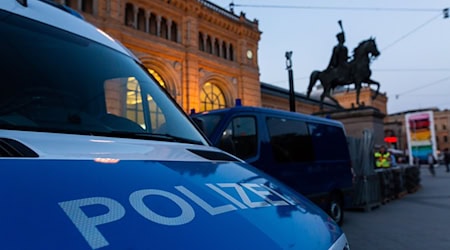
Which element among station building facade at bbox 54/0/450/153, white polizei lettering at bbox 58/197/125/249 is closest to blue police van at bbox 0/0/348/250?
white polizei lettering at bbox 58/197/125/249

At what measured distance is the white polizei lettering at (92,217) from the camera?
915 mm

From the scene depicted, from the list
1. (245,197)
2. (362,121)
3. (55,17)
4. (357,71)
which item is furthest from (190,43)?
(245,197)

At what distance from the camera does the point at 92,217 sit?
3.23 feet

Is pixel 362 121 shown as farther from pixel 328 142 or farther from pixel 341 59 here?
pixel 328 142

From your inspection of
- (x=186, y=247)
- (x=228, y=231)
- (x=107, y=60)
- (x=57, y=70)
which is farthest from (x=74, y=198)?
(x=107, y=60)

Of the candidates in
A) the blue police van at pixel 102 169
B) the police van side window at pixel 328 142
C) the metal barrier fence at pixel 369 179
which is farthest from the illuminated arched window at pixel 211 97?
the blue police van at pixel 102 169

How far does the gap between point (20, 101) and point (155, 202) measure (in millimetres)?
1024

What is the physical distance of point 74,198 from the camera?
103 cm

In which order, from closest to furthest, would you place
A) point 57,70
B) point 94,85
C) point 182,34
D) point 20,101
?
1. point 20,101
2. point 57,70
3. point 94,85
4. point 182,34

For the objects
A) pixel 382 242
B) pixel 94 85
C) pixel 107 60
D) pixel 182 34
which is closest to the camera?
pixel 94 85

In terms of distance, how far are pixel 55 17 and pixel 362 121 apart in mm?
16995

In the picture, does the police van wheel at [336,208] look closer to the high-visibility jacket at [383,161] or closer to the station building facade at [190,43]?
the high-visibility jacket at [383,161]

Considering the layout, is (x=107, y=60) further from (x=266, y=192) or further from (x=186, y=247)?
(x=186, y=247)

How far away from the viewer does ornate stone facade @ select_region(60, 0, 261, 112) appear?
64.6 feet
